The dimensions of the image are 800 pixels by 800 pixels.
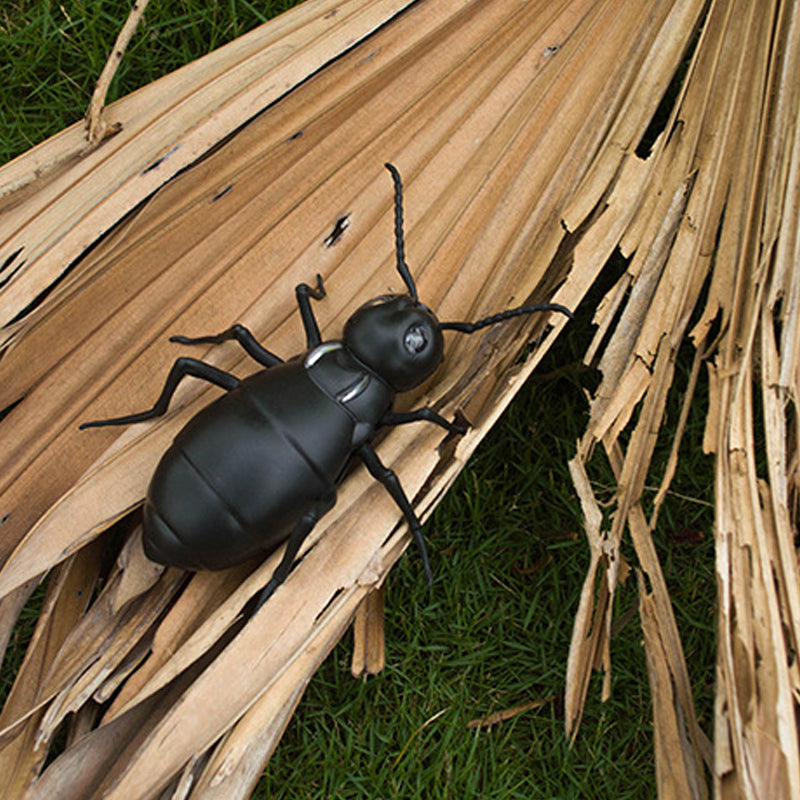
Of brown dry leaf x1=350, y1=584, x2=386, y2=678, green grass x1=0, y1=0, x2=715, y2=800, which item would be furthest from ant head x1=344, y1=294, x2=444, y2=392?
green grass x1=0, y1=0, x2=715, y2=800

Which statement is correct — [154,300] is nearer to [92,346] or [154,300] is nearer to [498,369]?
[92,346]

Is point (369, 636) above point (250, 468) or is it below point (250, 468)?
below

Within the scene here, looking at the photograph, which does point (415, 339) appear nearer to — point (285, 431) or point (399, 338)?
point (399, 338)

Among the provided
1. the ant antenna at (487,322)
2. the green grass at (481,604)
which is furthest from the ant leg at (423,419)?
the green grass at (481,604)

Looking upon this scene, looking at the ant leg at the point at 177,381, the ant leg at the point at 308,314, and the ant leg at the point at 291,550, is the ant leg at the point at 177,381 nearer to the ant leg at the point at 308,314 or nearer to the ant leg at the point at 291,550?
the ant leg at the point at 308,314

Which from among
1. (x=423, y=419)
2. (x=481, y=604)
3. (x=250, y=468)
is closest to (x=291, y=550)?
(x=250, y=468)

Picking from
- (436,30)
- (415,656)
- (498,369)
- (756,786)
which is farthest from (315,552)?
(436,30)

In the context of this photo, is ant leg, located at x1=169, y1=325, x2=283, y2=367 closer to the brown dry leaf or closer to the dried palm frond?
the dried palm frond
